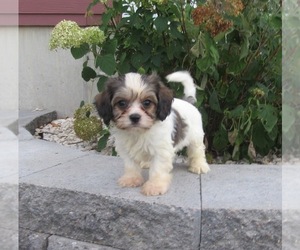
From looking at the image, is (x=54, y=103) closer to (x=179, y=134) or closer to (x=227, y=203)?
(x=179, y=134)

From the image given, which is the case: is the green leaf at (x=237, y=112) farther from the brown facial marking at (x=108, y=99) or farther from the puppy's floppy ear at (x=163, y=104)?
the brown facial marking at (x=108, y=99)

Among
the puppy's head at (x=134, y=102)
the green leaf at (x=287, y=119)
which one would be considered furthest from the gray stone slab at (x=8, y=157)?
the green leaf at (x=287, y=119)

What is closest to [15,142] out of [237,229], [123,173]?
[123,173]

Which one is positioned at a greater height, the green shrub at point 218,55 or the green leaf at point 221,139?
the green shrub at point 218,55

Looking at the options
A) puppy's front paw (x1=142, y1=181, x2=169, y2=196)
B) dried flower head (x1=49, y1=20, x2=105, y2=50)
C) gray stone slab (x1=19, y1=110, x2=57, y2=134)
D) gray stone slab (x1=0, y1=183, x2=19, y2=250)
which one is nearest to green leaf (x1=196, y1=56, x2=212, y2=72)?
dried flower head (x1=49, y1=20, x2=105, y2=50)

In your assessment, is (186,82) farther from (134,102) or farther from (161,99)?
(134,102)

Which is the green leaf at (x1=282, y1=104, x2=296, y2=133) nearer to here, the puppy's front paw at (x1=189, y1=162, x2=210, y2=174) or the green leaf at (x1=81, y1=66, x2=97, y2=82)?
the puppy's front paw at (x1=189, y1=162, x2=210, y2=174)

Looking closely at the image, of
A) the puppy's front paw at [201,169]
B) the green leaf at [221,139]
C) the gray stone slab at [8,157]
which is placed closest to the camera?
the gray stone slab at [8,157]
